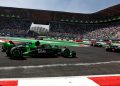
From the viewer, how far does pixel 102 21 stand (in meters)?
72.2

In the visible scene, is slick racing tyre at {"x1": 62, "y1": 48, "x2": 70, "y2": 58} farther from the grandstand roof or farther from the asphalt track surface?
the grandstand roof

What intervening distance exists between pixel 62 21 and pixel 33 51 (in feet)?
185

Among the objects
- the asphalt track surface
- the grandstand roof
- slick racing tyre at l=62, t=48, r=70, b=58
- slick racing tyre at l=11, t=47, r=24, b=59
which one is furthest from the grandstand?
the asphalt track surface

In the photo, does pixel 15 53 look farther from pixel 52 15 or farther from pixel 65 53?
pixel 52 15

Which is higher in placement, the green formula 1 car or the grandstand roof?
the grandstand roof

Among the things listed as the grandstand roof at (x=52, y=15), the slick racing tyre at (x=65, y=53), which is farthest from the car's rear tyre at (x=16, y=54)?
the grandstand roof at (x=52, y=15)

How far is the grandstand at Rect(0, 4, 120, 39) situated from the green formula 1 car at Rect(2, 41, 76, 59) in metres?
45.9

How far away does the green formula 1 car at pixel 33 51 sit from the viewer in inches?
528

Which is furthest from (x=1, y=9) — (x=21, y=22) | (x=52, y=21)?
(x=52, y=21)

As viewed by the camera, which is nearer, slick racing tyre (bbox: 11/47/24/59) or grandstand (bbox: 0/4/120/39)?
slick racing tyre (bbox: 11/47/24/59)

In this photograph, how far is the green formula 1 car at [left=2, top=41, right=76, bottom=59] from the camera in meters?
13.4

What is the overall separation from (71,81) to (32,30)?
190 feet

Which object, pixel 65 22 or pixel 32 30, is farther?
pixel 65 22

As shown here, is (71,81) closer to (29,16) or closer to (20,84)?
(20,84)
